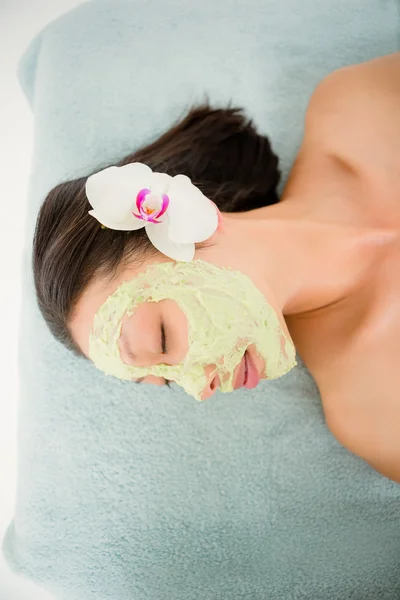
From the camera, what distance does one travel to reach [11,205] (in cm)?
143

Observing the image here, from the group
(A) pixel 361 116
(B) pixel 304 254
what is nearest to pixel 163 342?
(B) pixel 304 254

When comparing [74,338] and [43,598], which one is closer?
[74,338]

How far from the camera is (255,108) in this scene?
1.22 metres

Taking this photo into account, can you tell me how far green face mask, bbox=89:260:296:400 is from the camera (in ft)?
2.44

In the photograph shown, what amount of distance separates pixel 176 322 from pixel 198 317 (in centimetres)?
3

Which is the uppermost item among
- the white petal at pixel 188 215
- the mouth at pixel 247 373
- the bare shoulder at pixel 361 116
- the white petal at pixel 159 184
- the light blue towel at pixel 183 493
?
the white petal at pixel 159 184

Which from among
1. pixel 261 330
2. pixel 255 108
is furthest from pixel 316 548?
pixel 255 108

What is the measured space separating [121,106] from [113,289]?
614 mm

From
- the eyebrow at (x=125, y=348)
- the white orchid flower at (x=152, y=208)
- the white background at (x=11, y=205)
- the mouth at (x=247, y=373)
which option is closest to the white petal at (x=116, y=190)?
the white orchid flower at (x=152, y=208)

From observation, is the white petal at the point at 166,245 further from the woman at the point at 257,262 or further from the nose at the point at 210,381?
the nose at the point at 210,381

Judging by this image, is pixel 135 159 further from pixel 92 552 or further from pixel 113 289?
pixel 92 552

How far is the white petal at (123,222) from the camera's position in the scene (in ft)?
2.42

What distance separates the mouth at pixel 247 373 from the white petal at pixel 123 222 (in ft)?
0.82

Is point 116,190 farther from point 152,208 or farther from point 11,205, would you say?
point 11,205
